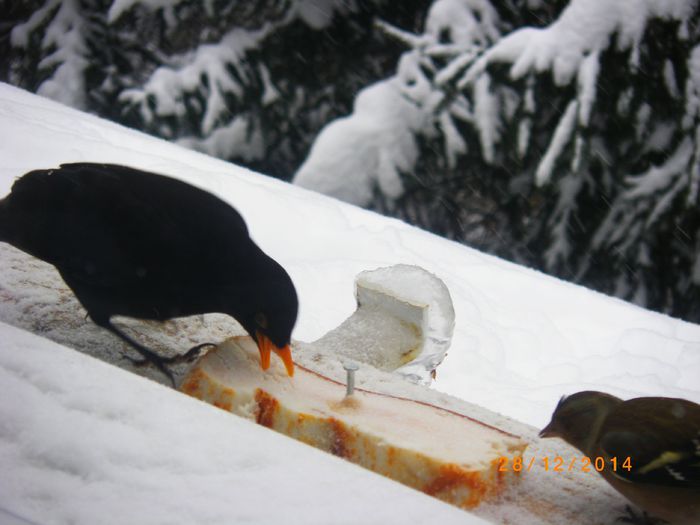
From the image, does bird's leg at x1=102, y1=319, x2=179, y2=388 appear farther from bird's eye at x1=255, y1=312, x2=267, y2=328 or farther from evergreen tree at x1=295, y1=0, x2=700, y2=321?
evergreen tree at x1=295, y1=0, x2=700, y2=321

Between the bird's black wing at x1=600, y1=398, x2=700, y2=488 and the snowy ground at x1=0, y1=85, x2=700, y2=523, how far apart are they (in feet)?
1.72

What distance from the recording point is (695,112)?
3.10 meters

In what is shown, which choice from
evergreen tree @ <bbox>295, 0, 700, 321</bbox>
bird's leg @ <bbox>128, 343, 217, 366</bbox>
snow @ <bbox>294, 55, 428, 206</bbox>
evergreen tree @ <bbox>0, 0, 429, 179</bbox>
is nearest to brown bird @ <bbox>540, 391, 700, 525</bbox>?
bird's leg @ <bbox>128, 343, 217, 366</bbox>

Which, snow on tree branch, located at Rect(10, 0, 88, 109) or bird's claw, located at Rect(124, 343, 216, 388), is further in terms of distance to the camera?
snow on tree branch, located at Rect(10, 0, 88, 109)

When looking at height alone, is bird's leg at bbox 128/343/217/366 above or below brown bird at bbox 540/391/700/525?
below

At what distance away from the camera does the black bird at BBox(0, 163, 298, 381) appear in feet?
3.17

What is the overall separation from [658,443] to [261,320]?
1.95ft

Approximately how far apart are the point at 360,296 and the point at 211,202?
55 cm

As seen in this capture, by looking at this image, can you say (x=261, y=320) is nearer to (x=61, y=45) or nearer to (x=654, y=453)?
(x=654, y=453)

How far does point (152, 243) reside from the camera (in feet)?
3.21

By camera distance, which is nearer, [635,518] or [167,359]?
[635,518]

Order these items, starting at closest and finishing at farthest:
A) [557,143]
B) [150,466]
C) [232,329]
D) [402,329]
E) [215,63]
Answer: [150,466] → [232,329] → [402,329] → [557,143] → [215,63]

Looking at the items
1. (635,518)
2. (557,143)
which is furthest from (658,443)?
(557,143)
